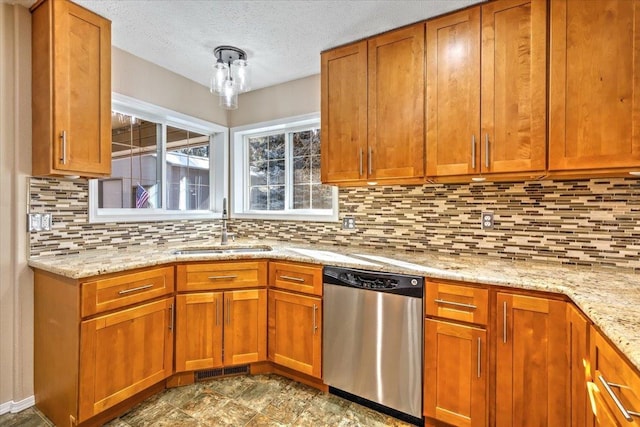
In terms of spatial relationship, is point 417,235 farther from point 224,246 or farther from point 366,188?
point 224,246

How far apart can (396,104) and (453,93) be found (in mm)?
356

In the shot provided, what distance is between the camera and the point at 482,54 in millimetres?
1836

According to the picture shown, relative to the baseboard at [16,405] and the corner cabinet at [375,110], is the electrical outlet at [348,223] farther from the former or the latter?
the baseboard at [16,405]

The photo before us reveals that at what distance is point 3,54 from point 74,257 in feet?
4.09

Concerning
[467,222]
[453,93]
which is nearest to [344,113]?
[453,93]

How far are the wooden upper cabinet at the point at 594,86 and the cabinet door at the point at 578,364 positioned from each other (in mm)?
781

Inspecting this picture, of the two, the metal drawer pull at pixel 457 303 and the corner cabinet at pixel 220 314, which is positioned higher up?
the metal drawer pull at pixel 457 303

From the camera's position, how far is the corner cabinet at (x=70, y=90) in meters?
1.79

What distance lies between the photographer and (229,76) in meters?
2.34

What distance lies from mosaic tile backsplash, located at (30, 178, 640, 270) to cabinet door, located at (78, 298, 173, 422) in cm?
73

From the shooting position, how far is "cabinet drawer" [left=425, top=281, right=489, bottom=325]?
1586mm

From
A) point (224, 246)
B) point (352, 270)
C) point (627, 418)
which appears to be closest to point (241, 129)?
point (224, 246)

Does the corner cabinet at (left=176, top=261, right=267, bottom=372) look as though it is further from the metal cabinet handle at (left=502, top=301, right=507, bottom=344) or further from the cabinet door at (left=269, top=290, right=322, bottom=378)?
the metal cabinet handle at (left=502, top=301, right=507, bottom=344)

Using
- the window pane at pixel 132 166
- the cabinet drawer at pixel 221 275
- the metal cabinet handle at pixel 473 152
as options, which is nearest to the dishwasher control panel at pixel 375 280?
the cabinet drawer at pixel 221 275
